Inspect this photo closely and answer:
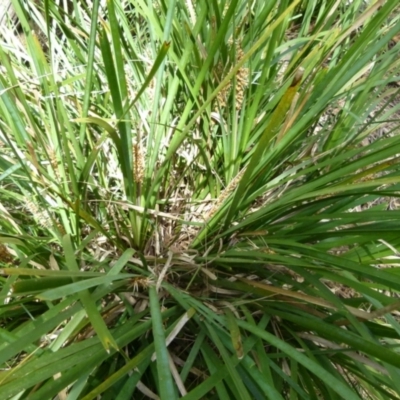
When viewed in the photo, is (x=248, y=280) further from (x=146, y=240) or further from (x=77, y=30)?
(x=77, y=30)

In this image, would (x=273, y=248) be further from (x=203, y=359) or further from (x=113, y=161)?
(x=113, y=161)

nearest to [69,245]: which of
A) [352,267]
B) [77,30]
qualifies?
[352,267]

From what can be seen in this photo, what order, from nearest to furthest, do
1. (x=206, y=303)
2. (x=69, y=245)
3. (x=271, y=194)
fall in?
(x=69, y=245) → (x=206, y=303) → (x=271, y=194)

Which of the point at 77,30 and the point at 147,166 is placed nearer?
the point at 147,166

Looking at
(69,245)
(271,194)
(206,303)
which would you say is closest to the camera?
(69,245)

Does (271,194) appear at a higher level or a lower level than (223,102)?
lower

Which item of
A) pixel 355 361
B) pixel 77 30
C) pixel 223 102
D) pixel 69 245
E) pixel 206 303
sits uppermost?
pixel 77 30

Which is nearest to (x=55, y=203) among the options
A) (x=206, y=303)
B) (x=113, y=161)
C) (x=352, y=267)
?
(x=113, y=161)
